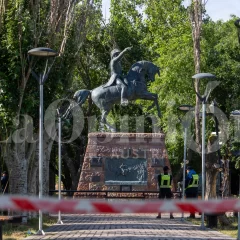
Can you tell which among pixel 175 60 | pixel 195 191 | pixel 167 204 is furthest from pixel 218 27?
pixel 167 204

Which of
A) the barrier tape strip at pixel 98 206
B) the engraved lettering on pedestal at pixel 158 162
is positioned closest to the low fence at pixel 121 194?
the engraved lettering on pedestal at pixel 158 162

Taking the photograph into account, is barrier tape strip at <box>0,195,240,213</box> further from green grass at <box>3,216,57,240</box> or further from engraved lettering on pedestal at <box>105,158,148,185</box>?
engraved lettering on pedestal at <box>105,158,148,185</box>

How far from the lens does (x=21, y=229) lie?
784 inches

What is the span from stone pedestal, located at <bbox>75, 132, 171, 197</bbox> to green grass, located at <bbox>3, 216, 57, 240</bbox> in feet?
27.3

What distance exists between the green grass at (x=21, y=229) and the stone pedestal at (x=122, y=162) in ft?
27.3

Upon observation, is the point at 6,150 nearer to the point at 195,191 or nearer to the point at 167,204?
the point at 195,191

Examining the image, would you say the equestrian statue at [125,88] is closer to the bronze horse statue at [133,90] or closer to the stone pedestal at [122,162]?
the bronze horse statue at [133,90]

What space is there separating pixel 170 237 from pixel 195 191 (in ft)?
27.9

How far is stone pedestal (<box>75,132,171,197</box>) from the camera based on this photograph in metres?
32.5

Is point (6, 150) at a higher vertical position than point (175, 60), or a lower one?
lower

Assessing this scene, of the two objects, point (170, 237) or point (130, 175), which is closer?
point (170, 237)

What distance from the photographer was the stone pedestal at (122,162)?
32.5 metres

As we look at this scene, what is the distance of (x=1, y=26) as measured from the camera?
22156 mm

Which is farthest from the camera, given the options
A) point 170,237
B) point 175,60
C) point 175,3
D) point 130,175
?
point 175,3
